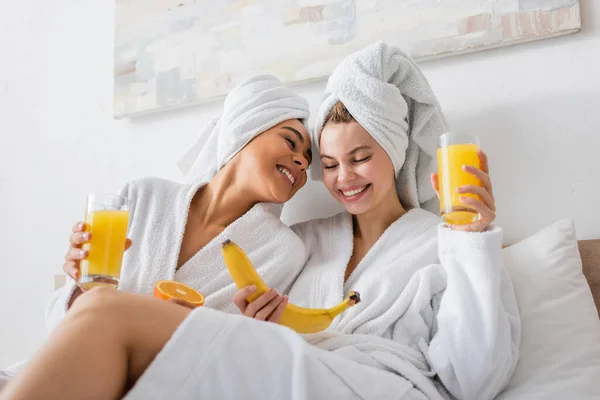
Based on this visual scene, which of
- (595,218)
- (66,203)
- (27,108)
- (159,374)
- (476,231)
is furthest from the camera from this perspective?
(27,108)

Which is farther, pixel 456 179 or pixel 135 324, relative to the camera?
pixel 456 179

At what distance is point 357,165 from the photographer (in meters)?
1.41

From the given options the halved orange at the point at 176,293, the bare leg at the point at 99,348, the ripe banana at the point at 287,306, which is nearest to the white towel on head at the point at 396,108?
the ripe banana at the point at 287,306

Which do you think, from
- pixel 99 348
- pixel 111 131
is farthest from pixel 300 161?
pixel 111 131

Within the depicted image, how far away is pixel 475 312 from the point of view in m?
1.09

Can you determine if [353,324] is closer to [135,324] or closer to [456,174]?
[456,174]

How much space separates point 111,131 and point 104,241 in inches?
45.8

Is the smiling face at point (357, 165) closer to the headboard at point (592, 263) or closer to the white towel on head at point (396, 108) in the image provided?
the white towel on head at point (396, 108)

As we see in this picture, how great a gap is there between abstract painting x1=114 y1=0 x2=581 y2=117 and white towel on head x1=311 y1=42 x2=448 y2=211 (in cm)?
21

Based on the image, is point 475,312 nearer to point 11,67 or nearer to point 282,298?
point 282,298

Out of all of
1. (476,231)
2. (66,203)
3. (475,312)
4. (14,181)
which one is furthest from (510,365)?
(14,181)

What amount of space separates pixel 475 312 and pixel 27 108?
208 cm

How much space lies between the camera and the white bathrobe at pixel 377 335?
79cm

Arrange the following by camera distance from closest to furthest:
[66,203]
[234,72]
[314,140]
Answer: [314,140] < [234,72] < [66,203]
